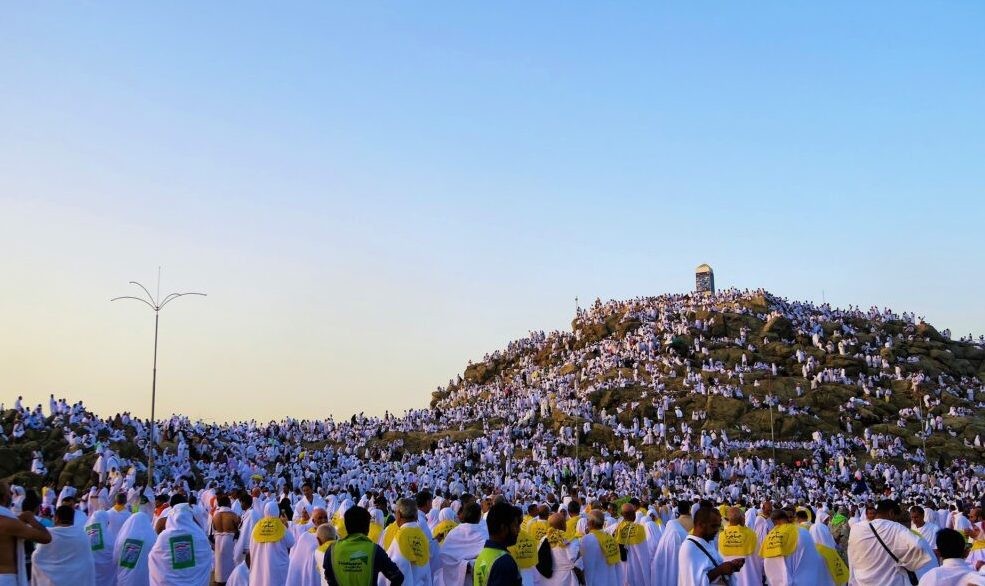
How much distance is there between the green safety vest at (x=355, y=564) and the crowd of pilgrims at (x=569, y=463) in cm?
28

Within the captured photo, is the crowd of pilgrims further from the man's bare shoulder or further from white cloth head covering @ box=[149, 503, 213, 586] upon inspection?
the man's bare shoulder

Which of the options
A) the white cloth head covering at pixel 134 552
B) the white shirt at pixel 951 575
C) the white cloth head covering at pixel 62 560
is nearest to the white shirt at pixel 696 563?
the white shirt at pixel 951 575

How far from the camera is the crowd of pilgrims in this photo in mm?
13852

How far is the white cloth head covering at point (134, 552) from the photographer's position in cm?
1305

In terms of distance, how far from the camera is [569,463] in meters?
58.3

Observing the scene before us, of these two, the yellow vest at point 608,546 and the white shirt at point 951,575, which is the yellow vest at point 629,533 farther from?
the white shirt at point 951,575

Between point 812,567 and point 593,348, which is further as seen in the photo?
point 593,348

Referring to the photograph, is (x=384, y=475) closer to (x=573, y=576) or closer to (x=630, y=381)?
(x=630, y=381)

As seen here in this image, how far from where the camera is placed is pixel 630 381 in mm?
74562

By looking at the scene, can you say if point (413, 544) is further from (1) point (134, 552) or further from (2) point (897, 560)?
(2) point (897, 560)

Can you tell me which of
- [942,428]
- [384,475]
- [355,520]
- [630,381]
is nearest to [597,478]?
[384,475]

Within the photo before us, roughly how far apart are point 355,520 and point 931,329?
299ft

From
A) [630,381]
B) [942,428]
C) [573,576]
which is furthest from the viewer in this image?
[630,381]

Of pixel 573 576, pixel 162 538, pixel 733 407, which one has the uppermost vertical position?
pixel 733 407
